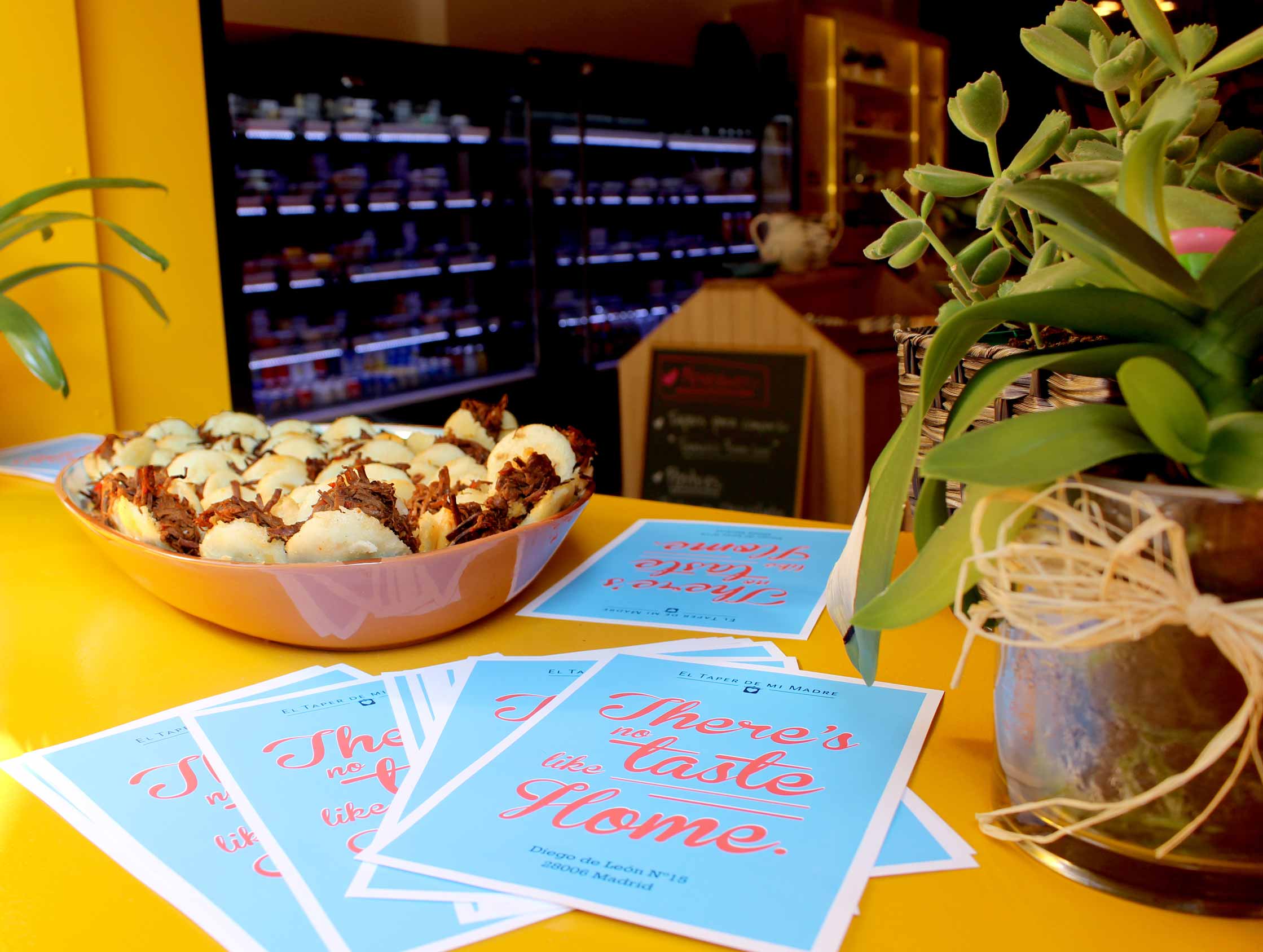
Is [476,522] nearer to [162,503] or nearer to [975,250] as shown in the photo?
[162,503]

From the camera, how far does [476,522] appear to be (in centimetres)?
90

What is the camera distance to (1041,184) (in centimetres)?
49

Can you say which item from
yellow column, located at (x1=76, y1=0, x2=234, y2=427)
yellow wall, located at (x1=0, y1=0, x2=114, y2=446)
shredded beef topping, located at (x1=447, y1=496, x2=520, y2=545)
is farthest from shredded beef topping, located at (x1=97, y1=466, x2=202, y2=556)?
yellow column, located at (x1=76, y1=0, x2=234, y2=427)

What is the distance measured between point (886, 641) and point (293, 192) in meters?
4.23

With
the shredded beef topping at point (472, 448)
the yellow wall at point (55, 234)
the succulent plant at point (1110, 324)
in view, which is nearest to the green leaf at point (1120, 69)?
the succulent plant at point (1110, 324)

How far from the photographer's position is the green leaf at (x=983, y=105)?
66 centimetres

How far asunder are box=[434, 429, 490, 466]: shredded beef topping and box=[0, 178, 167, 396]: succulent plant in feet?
2.28

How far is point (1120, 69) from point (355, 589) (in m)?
0.65

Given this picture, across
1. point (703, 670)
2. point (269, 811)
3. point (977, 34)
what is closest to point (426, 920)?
point (269, 811)

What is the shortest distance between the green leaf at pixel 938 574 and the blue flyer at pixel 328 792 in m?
0.24

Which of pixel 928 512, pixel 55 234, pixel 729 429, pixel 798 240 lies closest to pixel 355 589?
pixel 928 512

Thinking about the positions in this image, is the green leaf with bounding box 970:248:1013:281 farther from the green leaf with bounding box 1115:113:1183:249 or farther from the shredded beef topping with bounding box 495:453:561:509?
the shredded beef topping with bounding box 495:453:561:509

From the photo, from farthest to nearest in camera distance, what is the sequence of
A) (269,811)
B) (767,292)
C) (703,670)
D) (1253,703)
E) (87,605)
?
(767,292) < (87,605) < (703,670) < (269,811) < (1253,703)

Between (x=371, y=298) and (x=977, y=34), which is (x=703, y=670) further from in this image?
(x=977, y=34)
